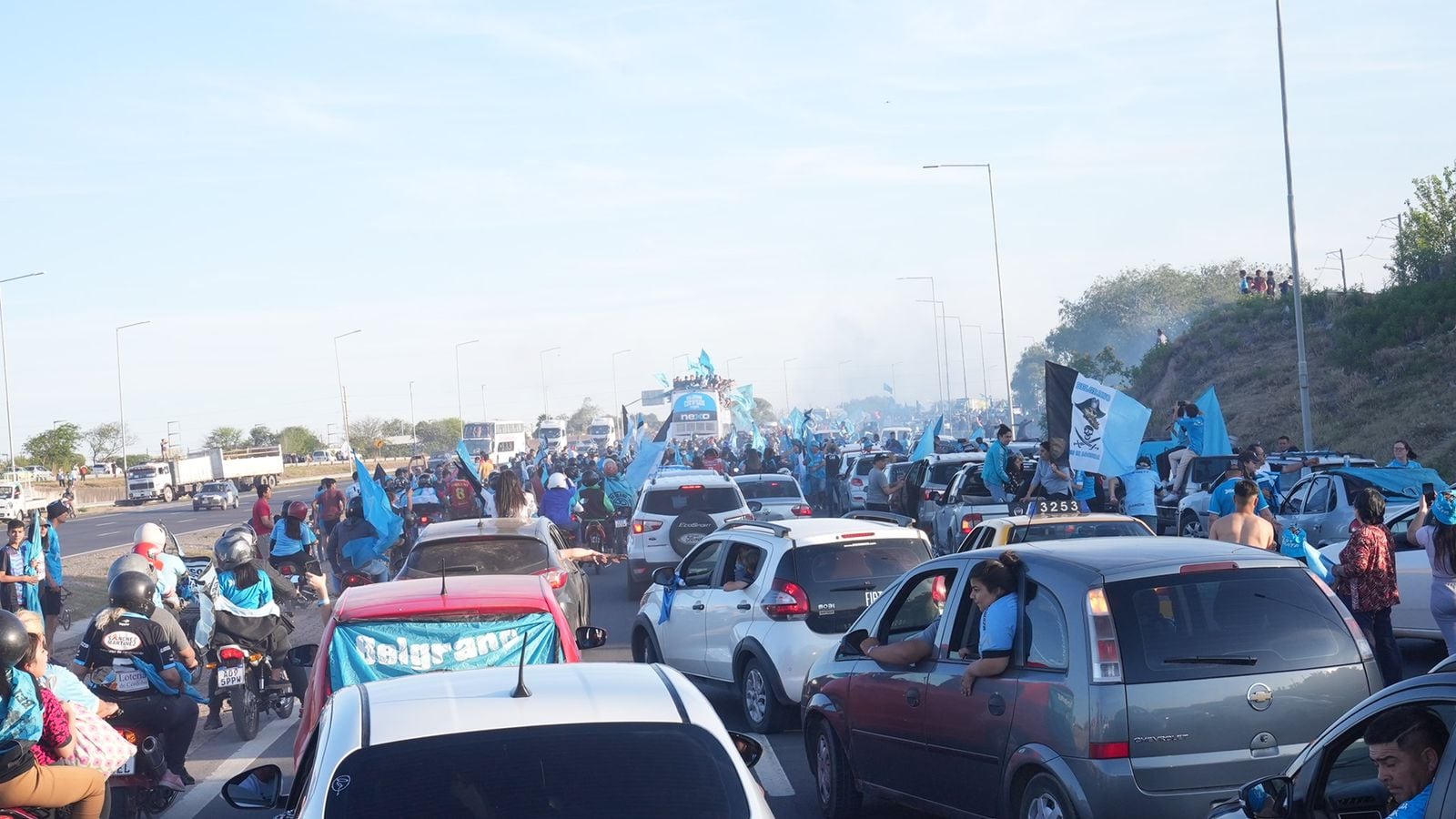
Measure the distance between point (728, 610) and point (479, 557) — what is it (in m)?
2.30

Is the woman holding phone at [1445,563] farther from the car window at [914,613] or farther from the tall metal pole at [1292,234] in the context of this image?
the tall metal pole at [1292,234]

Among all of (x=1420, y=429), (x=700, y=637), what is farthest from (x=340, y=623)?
(x=1420, y=429)

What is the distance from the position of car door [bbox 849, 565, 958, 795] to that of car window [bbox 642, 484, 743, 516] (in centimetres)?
1222

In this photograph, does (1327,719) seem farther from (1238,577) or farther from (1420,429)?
(1420,429)

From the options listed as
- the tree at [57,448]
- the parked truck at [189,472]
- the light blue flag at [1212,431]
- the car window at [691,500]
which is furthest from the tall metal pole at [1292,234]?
the tree at [57,448]

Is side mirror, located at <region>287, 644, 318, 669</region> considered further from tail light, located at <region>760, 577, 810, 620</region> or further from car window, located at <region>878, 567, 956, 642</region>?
tail light, located at <region>760, 577, 810, 620</region>

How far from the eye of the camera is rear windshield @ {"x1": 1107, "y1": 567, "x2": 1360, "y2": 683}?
19.2 ft

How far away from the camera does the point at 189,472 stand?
8406 cm

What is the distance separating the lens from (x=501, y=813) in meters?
3.85

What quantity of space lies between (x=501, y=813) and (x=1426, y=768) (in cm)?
243

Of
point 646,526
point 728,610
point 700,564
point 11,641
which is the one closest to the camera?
point 11,641

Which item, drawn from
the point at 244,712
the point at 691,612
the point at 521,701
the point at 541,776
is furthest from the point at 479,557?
the point at 541,776

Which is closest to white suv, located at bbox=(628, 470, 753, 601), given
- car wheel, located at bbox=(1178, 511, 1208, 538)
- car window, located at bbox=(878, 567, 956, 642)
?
car wheel, located at bbox=(1178, 511, 1208, 538)

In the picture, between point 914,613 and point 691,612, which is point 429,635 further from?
point 691,612
